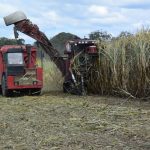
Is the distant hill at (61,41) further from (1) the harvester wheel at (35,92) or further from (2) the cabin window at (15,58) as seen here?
(1) the harvester wheel at (35,92)

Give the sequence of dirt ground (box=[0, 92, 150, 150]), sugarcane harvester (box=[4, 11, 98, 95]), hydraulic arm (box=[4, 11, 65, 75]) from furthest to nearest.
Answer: hydraulic arm (box=[4, 11, 65, 75]), sugarcane harvester (box=[4, 11, 98, 95]), dirt ground (box=[0, 92, 150, 150])

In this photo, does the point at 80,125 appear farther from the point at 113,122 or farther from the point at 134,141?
the point at 134,141

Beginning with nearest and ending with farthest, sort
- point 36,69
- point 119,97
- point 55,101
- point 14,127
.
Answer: point 14,127 → point 55,101 → point 119,97 → point 36,69

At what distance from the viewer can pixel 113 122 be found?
1138 centimetres

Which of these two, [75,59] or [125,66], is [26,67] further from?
[125,66]

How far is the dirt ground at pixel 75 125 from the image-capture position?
8844 mm

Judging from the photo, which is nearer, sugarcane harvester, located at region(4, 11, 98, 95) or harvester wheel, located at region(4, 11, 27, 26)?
sugarcane harvester, located at region(4, 11, 98, 95)

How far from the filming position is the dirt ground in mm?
8844

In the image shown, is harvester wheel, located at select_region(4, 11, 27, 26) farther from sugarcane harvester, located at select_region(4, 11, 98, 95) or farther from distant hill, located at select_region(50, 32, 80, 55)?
distant hill, located at select_region(50, 32, 80, 55)

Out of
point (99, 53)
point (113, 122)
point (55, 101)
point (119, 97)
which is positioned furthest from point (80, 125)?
point (99, 53)

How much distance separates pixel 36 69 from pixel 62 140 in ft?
34.6

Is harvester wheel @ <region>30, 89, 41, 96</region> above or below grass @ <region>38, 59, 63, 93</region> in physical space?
below

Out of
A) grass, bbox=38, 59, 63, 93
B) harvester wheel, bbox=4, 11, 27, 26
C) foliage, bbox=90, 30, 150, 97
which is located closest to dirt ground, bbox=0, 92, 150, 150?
foliage, bbox=90, 30, 150, 97

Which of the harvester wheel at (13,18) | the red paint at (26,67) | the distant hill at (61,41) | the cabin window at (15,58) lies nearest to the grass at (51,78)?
the distant hill at (61,41)
